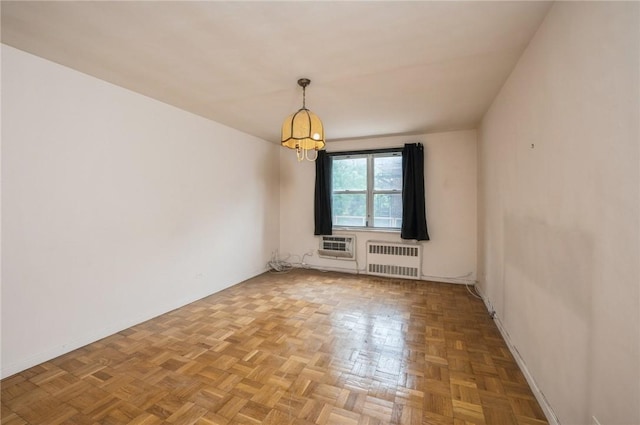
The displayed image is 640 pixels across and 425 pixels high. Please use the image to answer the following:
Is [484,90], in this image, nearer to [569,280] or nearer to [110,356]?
[569,280]

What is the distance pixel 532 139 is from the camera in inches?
69.8

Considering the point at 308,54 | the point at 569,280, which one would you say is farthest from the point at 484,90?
the point at 569,280

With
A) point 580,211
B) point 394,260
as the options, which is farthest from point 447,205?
point 580,211

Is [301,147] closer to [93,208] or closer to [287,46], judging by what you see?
[287,46]

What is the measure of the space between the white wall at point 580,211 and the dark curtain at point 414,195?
205cm

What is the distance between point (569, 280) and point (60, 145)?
3.55 m

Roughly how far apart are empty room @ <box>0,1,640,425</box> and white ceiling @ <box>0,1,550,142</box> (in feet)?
0.06

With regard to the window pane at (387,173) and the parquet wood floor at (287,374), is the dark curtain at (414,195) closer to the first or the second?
the window pane at (387,173)

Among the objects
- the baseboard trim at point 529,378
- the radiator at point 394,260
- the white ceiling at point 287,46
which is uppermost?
the white ceiling at point 287,46

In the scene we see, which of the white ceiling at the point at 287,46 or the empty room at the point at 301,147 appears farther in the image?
the white ceiling at the point at 287,46

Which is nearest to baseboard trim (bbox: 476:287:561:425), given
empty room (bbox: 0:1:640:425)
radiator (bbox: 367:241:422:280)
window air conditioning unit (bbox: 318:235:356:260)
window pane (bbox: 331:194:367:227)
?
empty room (bbox: 0:1:640:425)

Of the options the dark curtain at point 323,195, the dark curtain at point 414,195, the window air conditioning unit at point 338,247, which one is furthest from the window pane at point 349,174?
the window air conditioning unit at point 338,247

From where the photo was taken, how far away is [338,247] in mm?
4812

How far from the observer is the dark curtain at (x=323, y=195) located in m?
4.79
